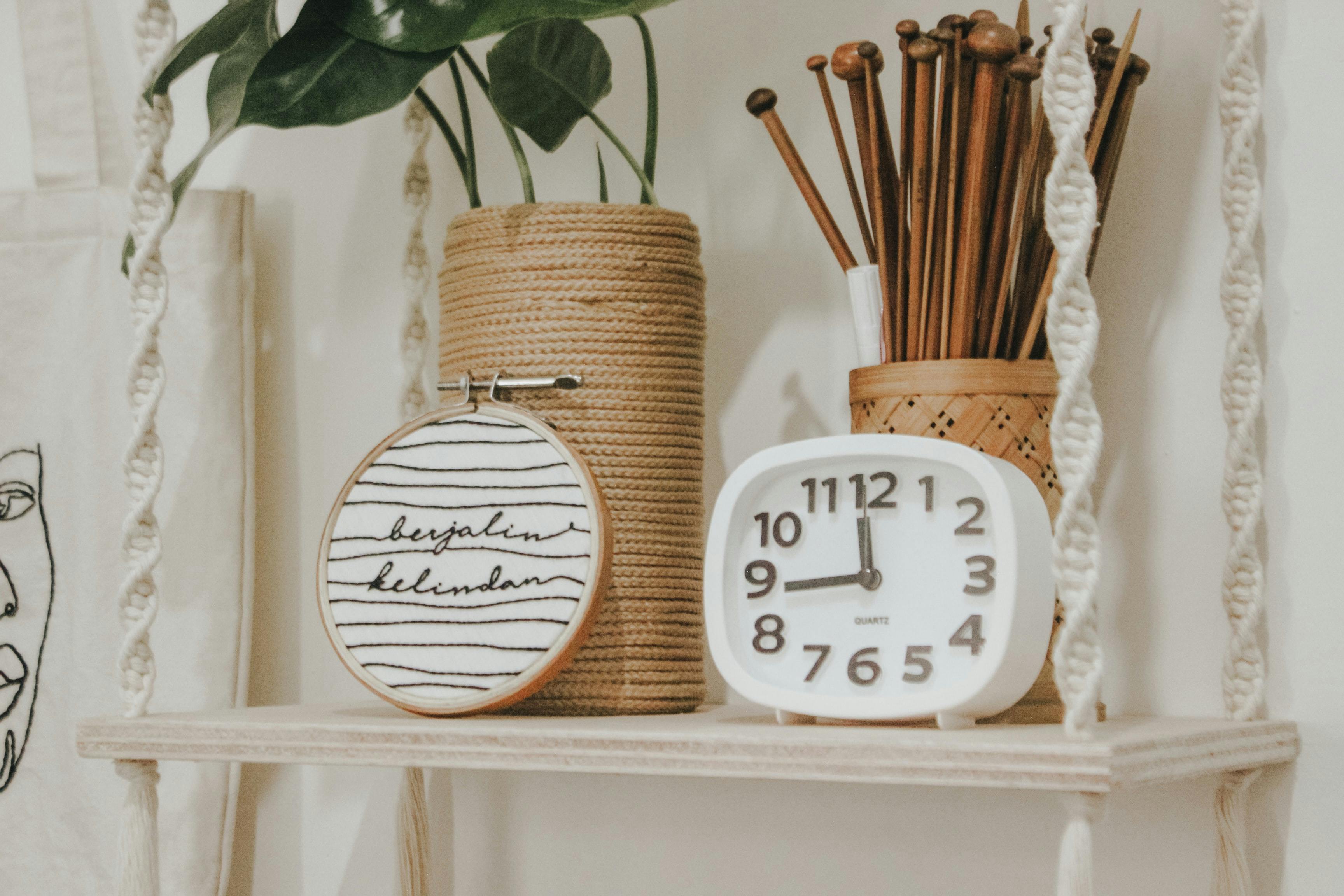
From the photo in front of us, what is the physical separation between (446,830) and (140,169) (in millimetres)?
498

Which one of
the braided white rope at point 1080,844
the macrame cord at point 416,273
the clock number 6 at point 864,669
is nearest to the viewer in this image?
the braided white rope at point 1080,844

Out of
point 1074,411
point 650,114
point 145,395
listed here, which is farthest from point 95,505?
point 1074,411

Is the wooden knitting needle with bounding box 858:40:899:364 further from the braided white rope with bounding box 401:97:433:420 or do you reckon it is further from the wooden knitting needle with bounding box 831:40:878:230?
the braided white rope with bounding box 401:97:433:420

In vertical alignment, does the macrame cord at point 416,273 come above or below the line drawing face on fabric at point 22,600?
above

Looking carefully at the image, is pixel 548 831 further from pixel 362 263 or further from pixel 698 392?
pixel 362 263

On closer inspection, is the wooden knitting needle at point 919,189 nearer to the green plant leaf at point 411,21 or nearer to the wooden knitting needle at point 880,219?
the wooden knitting needle at point 880,219

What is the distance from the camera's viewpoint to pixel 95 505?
911 millimetres

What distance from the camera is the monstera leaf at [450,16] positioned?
2.18ft

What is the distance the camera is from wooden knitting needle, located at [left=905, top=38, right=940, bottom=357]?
0.65 meters

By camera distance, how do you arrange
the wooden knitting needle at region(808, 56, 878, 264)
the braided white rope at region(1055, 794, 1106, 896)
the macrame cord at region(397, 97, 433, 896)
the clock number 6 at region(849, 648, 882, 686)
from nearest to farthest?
the braided white rope at region(1055, 794, 1106, 896)
the clock number 6 at region(849, 648, 882, 686)
the wooden knitting needle at region(808, 56, 878, 264)
the macrame cord at region(397, 97, 433, 896)

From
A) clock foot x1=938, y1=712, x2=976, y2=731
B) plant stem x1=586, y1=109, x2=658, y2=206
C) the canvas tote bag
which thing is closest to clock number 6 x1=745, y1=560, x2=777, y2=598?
clock foot x1=938, y1=712, x2=976, y2=731

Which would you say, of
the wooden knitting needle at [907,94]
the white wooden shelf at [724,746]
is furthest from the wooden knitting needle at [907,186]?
the white wooden shelf at [724,746]

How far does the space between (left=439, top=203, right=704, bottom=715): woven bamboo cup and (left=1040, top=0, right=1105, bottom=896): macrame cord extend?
0.83 ft

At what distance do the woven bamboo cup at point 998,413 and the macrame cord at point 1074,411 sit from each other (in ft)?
0.34
